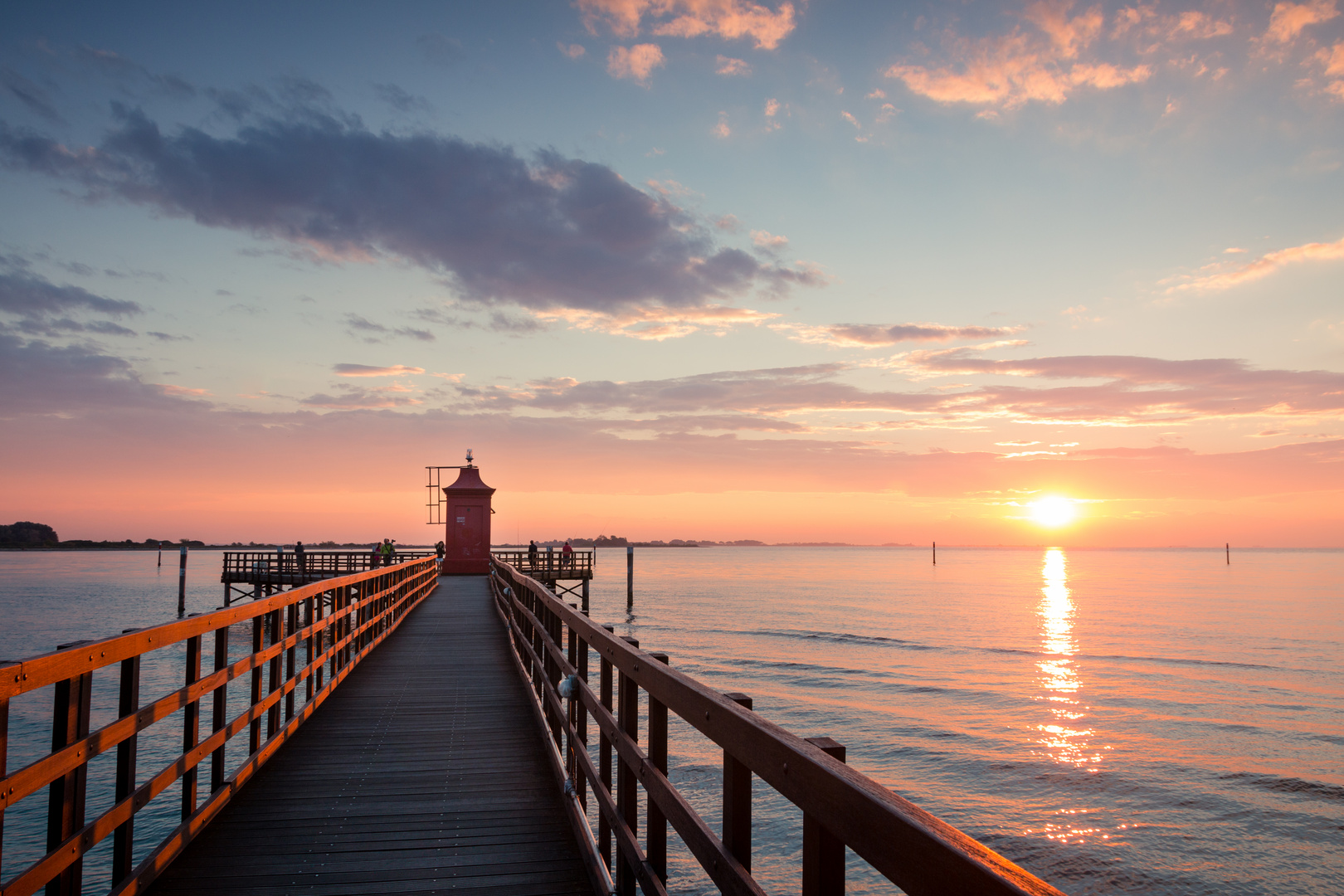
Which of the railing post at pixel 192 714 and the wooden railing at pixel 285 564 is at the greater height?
the railing post at pixel 192 714

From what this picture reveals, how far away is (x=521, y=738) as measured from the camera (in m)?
6.76

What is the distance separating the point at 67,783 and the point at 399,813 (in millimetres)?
2384

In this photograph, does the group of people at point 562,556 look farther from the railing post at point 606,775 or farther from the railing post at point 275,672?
the railing post at point 606,775

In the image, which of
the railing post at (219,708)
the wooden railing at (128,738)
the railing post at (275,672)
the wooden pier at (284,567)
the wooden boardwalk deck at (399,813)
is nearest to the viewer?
the wooden railing at (128,738)

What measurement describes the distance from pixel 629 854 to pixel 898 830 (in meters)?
2.20

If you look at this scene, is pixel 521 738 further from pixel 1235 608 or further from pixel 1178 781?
pixel 1235 608

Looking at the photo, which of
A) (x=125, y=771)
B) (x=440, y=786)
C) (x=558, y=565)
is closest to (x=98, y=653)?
(x=125, y=771)

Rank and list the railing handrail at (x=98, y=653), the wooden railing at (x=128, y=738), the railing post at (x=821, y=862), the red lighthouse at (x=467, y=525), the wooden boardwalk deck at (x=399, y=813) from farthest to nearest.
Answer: the red lighthouse at (x=467, y=525) < the wooden boardwalk deck at (x=399, y=813) < the wooden railing at (x=128, y=738) < the railing handrail at (x=98, y=653) < the railing post at (x=821, y=862)

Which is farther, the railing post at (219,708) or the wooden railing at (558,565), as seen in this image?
the wooden railing at (558,565)

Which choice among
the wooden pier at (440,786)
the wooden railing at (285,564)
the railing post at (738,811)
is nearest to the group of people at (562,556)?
the wooden railing at (285,564)

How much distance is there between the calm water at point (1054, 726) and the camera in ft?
31.4

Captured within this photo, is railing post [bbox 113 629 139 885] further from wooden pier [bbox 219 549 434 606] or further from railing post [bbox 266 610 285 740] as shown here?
wooden pier [bbox 219 549 434 606]

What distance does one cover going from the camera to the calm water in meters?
9.58

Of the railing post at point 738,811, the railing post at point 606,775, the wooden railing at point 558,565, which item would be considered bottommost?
the wooden railing at point 558,565
